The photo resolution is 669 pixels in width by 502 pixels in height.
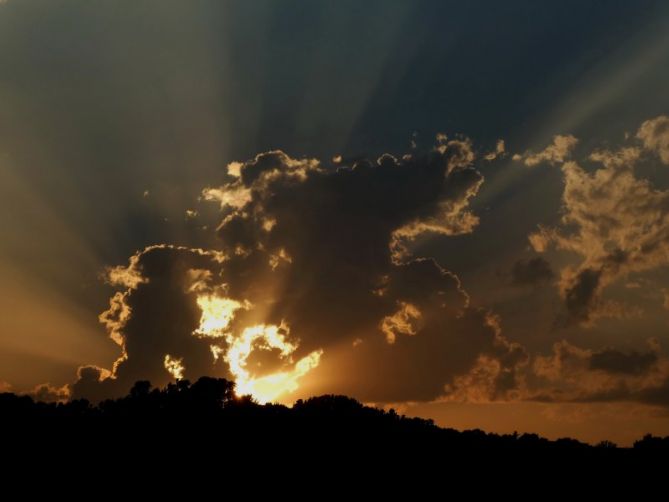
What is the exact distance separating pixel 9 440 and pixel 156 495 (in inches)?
942

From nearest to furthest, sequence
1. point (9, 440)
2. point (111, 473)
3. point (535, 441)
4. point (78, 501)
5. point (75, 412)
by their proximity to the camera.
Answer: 1. point (78, 501)
2. point (111, 473)
3. point (9, 440)
4. point (535, 441)
5. point (75, 412)

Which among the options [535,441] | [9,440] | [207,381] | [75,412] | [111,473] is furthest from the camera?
[207,381]

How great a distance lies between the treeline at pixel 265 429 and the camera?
89.2m

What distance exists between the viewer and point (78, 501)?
7356 centimetres

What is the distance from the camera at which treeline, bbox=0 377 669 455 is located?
8919 centimetres

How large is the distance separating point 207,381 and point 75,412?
38.2 m

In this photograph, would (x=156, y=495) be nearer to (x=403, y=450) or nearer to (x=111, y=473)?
(x=111, y=473)

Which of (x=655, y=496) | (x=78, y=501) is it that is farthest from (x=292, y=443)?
(x=655, y=496)

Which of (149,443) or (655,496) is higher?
(149,443)

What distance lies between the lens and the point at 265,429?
93.0m

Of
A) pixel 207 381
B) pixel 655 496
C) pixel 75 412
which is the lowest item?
pixel 655 496

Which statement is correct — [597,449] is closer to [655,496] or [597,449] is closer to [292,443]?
[655,496]

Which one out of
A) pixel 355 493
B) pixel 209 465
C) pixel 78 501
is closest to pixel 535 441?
pixel 355 493

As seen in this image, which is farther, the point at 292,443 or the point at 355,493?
the point at 292,443
